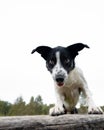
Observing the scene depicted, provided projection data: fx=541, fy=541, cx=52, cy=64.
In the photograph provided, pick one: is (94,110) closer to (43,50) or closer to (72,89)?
(72,89)

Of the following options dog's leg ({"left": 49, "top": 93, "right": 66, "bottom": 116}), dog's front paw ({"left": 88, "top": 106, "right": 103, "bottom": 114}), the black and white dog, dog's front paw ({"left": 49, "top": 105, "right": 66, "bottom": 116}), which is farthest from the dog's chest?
dog's front paw ({"left": 88, "top": 106, "right": 103, "bottom": 114})

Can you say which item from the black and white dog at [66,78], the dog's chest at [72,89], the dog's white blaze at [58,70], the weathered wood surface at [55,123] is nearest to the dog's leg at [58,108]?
the black and white dog at [66,78]

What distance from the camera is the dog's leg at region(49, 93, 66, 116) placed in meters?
8.51

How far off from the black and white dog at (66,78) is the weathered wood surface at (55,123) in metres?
0.42

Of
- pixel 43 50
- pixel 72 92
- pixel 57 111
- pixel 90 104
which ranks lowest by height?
pixel 57 111

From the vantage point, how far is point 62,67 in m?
8.35

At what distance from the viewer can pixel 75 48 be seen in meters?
8.94

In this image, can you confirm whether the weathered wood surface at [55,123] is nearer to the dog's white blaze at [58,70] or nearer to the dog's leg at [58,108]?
the dog's leg at [58,108]

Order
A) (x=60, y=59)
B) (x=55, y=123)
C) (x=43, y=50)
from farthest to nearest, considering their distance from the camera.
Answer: (x=43, y=50)
(x=60, y=59)
(x=55, y=123)

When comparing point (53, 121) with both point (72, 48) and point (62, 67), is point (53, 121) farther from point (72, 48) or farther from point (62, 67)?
point (72, 48)

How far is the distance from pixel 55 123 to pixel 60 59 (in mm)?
1097

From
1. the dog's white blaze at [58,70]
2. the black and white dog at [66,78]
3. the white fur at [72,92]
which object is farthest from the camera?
the white fur at [72,92]

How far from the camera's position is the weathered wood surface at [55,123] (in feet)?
24.8

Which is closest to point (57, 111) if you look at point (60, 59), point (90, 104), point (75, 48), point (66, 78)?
point (66, 78)
